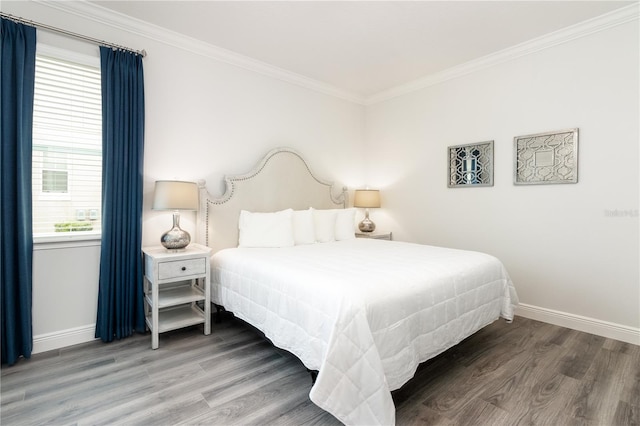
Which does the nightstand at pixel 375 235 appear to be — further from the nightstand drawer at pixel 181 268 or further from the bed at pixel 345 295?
the nightstand drawer at pixel 181 268

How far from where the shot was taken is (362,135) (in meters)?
→ 4.88

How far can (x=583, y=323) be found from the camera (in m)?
2.91

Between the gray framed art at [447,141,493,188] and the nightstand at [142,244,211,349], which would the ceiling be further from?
the nightstand at [142,244,211,349]

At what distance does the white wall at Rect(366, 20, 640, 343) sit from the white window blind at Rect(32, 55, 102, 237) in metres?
3.45

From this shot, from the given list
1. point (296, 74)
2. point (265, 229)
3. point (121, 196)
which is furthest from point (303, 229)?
point (296, 74)

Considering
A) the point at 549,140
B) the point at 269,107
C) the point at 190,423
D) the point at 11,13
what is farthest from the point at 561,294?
the point at 11,13

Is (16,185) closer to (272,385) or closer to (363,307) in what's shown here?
(272,385)

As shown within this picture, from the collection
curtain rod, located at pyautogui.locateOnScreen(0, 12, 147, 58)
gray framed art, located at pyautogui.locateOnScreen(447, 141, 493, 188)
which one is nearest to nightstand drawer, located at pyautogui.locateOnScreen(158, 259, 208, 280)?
curtain rod, located at pyautogui.locateOnScreen(0, 12, 147, 58)

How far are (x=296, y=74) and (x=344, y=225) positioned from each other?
1.92 metres

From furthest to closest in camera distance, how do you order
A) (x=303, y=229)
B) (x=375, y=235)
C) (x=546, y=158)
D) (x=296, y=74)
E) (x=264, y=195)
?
(x=375, y=235), (x=296, y=74), (x=264, y=195), (x=303, y=229), (x=546, y=158)

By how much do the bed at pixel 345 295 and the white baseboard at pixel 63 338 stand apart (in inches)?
39.8

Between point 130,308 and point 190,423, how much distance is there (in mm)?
1406

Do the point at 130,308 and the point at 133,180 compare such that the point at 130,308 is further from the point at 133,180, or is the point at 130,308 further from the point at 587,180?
the point at 587,180

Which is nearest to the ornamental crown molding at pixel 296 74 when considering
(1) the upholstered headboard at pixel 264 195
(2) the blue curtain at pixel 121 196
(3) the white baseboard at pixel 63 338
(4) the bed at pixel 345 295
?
(2) the blue curtain at pixel 121 196
